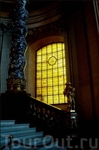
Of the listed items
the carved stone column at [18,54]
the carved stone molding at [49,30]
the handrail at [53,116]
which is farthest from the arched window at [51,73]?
the carved stone column at [18,54]

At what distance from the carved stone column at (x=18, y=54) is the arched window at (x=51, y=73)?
12.3 feet

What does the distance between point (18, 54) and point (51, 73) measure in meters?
4.11

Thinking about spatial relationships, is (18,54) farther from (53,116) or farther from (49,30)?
(49,30)

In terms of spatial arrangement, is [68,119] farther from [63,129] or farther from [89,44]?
[89,44]

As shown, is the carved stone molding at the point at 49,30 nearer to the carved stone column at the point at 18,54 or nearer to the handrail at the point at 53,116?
the carved stone column at the point at 18,54

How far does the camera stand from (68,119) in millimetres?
5547

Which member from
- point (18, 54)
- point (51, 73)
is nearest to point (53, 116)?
point (18, 54)

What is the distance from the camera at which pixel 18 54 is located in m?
6.39

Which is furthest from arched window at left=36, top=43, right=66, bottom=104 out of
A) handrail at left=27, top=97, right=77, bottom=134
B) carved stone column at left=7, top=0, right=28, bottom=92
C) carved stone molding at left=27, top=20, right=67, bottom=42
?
carved stone column at left=7, top=0, right=28, bottom=92

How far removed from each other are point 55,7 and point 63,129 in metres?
7.80

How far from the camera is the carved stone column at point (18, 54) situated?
5.91 metres

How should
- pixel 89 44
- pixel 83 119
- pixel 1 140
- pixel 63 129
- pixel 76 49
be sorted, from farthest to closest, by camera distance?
pixel 76 49
pixel 89 44
pixel 83 119
pixel 63 129
pixel 1 140

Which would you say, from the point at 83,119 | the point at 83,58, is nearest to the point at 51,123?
the point at 83,119

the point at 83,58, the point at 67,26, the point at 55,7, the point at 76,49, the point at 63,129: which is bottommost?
the point at 63,129
